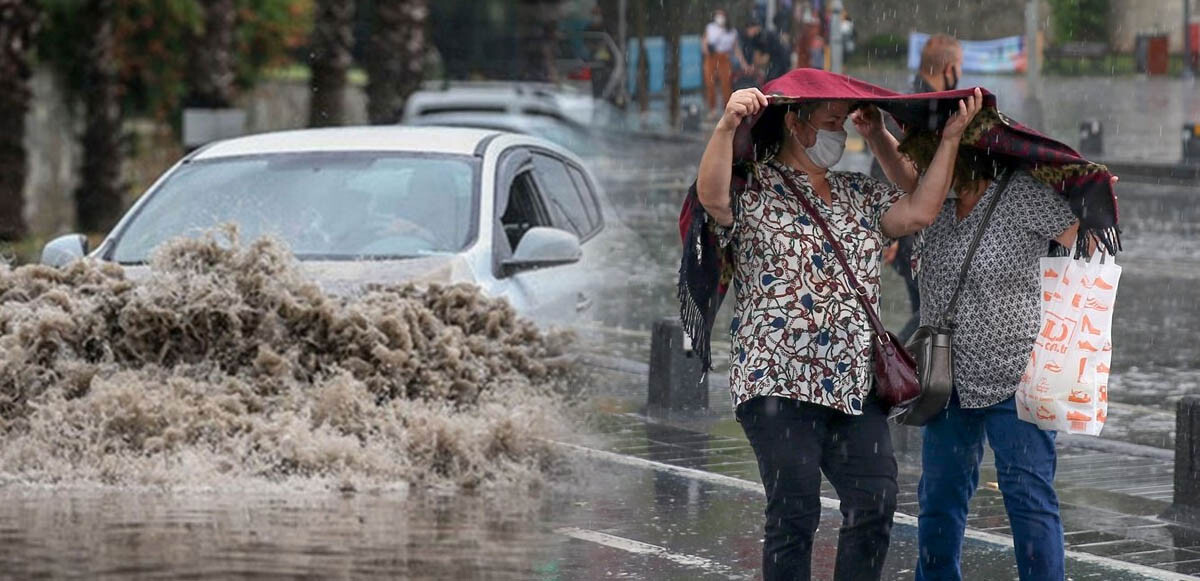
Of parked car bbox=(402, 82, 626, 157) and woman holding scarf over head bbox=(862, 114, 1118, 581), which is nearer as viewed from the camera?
woman holding scarf over head bbox=(862, 114, 1118, 581)

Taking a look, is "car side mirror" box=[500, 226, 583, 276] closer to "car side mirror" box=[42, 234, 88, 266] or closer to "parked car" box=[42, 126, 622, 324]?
"parked car" box=[42, 126, 622, 324]

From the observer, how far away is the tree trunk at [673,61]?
3888cm

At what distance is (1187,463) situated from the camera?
26.5 ft

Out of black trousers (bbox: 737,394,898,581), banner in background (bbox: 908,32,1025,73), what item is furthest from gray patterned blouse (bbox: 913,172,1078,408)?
banner in background (bbox: 908,32,1025,73)

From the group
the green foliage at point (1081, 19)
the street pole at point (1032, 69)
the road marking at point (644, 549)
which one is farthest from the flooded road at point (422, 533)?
the green foliage at point (1081, 19)

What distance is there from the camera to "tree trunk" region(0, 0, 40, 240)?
2252 centimetres

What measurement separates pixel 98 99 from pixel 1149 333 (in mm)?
15826

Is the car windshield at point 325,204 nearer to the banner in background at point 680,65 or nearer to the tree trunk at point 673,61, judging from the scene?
the tree trunk at point 673,61

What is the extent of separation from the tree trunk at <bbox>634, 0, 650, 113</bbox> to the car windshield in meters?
29.9

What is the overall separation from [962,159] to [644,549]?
197 centimetres

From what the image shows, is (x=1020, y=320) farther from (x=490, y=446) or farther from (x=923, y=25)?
(x=923, y=25)

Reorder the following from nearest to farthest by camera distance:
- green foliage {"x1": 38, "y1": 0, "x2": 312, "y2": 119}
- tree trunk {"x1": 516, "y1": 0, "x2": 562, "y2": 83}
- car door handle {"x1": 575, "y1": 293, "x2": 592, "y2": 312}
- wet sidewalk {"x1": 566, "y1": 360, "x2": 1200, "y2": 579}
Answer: wet sidewalk {"x1": 566, "y1": 360, "x2": 1200, "y2": 579} < car door handle {"x1": 575, "y1": 293, "x2": 592, "y2": 312} < green foliage {"x1": 38, "y1": 0, "x2": 312, "y2": 119} < tree trunk {"x1": 516, "y1": 0, "x2": 562, "y2": 83}

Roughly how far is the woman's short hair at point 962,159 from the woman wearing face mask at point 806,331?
21 cm

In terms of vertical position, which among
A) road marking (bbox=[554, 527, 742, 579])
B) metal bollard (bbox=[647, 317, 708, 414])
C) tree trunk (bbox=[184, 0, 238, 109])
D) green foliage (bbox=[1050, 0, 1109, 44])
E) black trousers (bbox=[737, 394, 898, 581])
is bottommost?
road marking (bbox=[554, 527, 742, 579])
